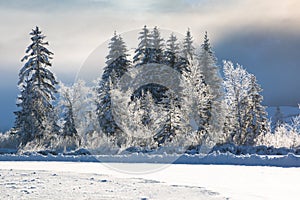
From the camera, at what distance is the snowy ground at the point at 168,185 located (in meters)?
7.97

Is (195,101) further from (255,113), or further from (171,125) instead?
(255,113)

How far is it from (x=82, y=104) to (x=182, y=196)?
103ft

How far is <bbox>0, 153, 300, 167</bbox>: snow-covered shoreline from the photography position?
43.9 ft

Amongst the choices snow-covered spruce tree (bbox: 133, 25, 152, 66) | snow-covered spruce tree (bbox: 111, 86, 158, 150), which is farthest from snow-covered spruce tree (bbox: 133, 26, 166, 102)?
snow-covered spruce tree (bbox: 111, 86, 158, 150)

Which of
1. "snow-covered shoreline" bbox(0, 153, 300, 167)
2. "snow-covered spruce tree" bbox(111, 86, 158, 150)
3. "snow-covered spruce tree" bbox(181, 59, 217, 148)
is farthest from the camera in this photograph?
"snow-covered spruce tree" bbox(181, 59, 217, 148)

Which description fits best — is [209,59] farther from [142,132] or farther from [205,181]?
[205,181]

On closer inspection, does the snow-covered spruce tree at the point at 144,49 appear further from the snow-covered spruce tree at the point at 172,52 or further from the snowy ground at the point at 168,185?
the snowy ground at the point at 168,185

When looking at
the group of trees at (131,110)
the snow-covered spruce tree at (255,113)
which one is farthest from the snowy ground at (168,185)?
the snow-covered spruce tree at (255,113)

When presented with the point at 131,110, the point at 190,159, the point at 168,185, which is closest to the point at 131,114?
the point at 131,110

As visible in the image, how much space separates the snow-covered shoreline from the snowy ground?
0.76 meters

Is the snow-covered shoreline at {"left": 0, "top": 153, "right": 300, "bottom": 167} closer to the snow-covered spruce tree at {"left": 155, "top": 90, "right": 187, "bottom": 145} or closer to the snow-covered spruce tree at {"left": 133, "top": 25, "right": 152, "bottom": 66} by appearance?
the snow-covered spruce tree at {"left": 155, "top": 90, "right": 187, "bottom": 145}

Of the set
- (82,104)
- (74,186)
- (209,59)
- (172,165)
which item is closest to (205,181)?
(74,186)

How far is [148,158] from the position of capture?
15.8 m

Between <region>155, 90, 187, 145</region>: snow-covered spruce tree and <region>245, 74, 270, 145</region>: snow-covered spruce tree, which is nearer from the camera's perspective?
<region>155, 90, 187, 145</region>: snow-covered spruce tree
